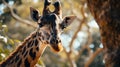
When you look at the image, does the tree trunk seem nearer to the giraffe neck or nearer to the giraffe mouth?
the giraffe mouth

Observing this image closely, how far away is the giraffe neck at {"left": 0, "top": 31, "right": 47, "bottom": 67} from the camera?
617cm

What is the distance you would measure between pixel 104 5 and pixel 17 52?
144 cm

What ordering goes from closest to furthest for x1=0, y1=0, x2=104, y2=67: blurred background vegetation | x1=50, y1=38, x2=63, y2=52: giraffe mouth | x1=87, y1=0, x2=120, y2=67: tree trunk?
x1=50, y1=38, x2=63, y2=52: giraffe mouth, x1=87, y1=0, x2=120, y2=67: tree trunk, x1=0, y1=0, x2=104, y2=67: blurred background vegetation

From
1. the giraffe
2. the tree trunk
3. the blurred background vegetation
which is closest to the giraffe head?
the giraffe

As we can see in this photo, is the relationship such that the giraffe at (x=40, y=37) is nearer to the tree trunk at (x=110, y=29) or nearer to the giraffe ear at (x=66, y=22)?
the giraffe ear at (x=66, y=22)

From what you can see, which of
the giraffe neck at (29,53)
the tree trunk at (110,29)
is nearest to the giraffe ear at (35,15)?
the giraffe neck at (29,53)

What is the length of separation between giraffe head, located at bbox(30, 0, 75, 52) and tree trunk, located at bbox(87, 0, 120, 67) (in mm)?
558

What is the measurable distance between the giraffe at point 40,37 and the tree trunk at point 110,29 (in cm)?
59

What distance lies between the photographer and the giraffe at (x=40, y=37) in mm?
5988

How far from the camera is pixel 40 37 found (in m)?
6.10

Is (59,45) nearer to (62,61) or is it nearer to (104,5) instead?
(104,5)

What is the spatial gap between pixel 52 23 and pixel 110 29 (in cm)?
81

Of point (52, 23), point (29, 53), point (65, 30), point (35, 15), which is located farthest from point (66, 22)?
point (65, 30)

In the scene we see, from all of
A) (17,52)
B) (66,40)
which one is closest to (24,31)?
(66,40)
